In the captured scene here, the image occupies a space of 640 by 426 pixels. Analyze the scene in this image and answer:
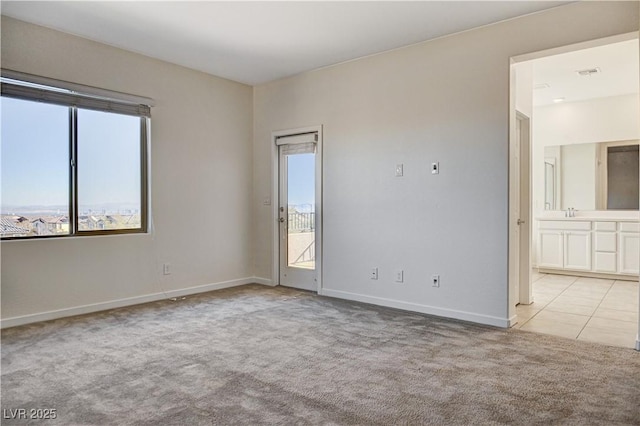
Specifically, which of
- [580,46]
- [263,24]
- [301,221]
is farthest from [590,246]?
[263,24]

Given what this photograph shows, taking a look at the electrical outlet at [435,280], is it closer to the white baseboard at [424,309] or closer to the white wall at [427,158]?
the white wall at [427,158]

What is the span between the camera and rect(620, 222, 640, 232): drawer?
19.2 feet

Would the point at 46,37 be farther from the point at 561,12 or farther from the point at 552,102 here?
the point at 552,102

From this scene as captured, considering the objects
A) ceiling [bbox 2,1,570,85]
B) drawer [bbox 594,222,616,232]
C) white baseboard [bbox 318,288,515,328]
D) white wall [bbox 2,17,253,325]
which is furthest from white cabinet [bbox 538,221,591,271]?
white wall [bbox 2,17,253,325]

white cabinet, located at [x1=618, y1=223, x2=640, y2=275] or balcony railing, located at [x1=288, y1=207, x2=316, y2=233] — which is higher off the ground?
balcony railing, located at [x1=288, y1=207, x2=316, y2=233]

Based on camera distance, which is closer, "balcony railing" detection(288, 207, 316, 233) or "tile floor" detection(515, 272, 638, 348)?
"tile floor" detection(515, 272, 638, 348)

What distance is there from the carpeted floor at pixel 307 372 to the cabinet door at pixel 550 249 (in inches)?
144

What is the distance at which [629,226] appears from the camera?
19.4 feet

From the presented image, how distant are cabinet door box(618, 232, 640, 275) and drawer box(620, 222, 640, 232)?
54mm

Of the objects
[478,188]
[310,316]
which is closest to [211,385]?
[310,316]

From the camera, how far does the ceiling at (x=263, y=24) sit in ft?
11.2

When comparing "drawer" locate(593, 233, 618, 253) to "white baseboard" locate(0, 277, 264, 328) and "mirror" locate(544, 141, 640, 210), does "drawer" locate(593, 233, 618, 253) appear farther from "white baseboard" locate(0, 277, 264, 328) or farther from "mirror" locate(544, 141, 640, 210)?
"white baseboard" locate(0, 277, 264, 328)

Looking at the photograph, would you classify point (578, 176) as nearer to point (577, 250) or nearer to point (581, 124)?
point (581, 124)

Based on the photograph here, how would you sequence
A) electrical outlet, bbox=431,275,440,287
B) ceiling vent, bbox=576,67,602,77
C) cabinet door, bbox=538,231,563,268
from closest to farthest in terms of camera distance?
electrical outlet, bbox=431,275,440,287
ceiling vent, bbox=576,67,602,77
cabinet door, bbox=538,231,563,268
